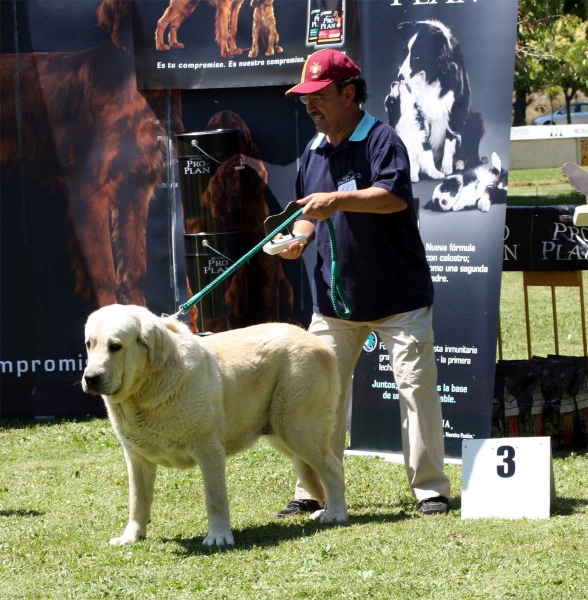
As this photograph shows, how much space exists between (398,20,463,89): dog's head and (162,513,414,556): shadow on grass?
2967 mm

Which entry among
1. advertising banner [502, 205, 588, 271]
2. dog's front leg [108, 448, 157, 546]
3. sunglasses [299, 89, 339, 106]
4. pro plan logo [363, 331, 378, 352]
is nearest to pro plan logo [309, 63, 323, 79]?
sunglasses [299, 89, 339, 106]

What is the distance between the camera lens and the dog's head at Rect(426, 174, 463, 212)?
6480mm

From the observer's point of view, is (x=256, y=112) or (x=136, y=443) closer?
(x=136, y=443)

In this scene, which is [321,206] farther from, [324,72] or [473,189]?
[473,189]

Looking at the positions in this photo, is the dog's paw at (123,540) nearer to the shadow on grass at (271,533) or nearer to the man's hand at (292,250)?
the shadow on grass at (271,533)

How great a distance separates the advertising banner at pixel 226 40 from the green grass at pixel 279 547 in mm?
3287

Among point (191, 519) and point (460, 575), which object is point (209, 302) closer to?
point (191, 519)

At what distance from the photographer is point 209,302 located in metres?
8.00

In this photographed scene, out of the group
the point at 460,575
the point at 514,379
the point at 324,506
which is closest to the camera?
the point at 460,575

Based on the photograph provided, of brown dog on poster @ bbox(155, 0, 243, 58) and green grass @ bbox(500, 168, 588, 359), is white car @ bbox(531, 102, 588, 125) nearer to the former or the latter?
green grass @ bbox(500, 168, 588, 359)

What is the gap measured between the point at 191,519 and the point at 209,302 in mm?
2926

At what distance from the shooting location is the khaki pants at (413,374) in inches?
203

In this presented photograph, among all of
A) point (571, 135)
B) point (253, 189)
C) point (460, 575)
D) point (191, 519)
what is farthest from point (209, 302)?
point (571, 135)

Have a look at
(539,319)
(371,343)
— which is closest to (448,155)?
(371,343)
